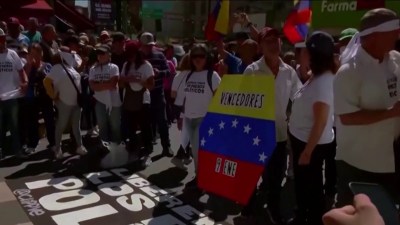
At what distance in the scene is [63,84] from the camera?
5625 millimetres

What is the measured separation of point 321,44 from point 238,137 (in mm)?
981

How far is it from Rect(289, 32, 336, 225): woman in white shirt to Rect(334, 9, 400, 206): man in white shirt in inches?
14.1

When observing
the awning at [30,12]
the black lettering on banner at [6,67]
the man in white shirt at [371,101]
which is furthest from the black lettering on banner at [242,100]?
the awning at [30,12]

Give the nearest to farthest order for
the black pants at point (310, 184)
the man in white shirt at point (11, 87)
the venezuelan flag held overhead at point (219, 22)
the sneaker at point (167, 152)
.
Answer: the black pants at point (310, 184) < the venezuelan flag held overhead at point (219, 22) < the man in white shirt at point (11, 87) < the sneaker at point (167, 152)

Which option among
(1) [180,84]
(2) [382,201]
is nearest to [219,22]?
(1) [180,84]

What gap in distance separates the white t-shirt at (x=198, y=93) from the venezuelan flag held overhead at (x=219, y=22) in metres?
0.58

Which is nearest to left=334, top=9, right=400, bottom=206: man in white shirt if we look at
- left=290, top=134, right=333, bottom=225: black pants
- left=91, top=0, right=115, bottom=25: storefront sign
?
left=290, top=134, right=333, bottom=225: black pants

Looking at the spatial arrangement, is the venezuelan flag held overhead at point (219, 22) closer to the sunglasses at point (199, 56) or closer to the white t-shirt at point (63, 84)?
the sunglasses at point (199, 56)

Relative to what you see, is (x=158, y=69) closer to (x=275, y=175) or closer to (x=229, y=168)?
(x=275, y=175)

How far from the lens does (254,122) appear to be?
3.26 m

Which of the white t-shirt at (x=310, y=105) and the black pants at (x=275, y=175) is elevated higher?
the white t-shirt at (x=310, y=105)

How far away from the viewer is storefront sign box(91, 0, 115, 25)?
606 inches

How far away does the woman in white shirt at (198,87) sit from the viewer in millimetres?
4527

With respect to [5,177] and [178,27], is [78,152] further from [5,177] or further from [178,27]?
[178,27]
